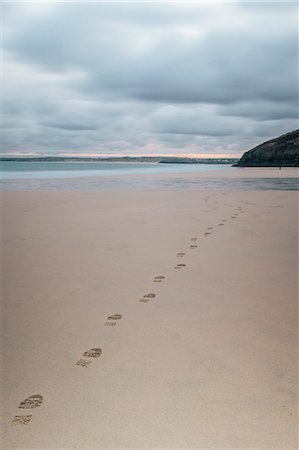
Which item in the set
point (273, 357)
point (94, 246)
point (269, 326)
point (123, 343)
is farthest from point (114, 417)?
point (94, 246)

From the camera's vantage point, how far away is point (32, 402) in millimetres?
2773

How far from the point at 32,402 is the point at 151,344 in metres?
1.15

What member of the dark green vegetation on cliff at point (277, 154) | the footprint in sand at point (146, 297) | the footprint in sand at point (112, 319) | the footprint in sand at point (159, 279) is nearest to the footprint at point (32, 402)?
the footprint in sand at point (112, 319)

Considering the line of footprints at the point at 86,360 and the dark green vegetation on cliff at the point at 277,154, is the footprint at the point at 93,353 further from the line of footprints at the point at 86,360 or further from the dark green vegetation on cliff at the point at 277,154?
the dark green vegetation on cliff at the point at 277,154

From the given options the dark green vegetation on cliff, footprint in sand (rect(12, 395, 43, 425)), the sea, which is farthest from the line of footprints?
the dark green vegetation on cliff

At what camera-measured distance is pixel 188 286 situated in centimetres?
517

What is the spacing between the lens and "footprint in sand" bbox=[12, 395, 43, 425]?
2.58 metres

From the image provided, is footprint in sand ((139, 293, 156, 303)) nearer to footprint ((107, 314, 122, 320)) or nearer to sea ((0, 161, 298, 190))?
footprint ((107, 314, 122, 320))

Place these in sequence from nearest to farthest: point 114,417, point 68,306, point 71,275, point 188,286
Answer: point 114,417 → point 68,306 → point 188,286 → point 71,275

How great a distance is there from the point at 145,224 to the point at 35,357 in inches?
269

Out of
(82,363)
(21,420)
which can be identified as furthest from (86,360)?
(21,420)

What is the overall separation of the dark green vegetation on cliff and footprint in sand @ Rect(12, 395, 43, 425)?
83712 mm

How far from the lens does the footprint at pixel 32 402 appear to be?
2727 millimetres

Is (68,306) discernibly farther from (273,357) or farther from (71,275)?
Answer: (273,357)
